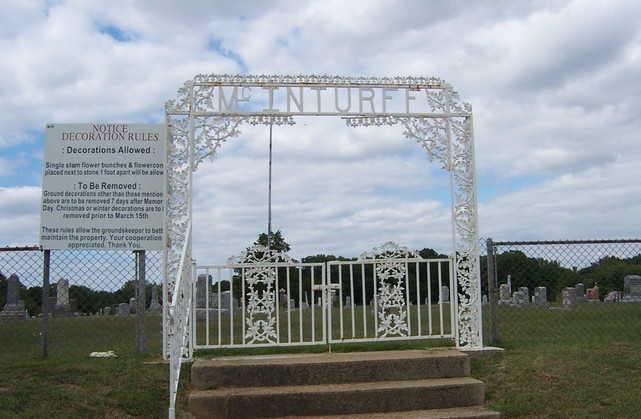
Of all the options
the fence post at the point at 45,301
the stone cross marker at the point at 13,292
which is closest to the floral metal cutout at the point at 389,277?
the fence post at the point at 45,301

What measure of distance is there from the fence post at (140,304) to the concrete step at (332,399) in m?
1.68

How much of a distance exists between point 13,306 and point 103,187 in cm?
929

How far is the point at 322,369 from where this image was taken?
19.9ft

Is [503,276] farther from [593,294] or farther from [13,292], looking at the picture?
[13,292]

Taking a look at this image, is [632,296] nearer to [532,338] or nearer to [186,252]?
[532,338]

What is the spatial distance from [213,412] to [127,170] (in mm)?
3053

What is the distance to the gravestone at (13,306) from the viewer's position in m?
14.0

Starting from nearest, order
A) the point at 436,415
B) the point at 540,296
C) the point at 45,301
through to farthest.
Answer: the point at 436,415
the point at 45,301
the point at 540,296

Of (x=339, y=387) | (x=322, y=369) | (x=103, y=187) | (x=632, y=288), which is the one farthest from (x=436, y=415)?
(x=632, y=288)

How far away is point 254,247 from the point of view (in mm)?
6988

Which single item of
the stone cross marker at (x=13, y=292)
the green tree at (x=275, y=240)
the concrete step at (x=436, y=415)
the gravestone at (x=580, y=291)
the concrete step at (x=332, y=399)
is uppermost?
the green tree at (x=275, y=240)

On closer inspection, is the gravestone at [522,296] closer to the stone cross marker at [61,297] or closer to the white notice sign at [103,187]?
the stone cross marker at [61,297]

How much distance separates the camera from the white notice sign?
278 inches

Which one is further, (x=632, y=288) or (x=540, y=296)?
(x=540, y=296)
